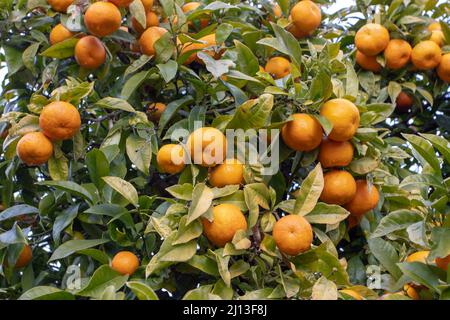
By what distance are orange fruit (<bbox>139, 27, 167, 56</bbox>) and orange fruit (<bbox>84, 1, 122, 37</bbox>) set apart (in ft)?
0.35

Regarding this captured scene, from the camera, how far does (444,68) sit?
2521 mm

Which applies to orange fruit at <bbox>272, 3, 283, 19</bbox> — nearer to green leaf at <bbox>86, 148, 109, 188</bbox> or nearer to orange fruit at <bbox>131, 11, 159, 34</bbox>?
orange fruit at <bbox>131, 11, 159, 34</bbox>

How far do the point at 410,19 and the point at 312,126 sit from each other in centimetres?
91

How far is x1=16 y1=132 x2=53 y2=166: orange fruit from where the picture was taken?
6.07 ft

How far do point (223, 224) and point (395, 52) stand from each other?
1.13m

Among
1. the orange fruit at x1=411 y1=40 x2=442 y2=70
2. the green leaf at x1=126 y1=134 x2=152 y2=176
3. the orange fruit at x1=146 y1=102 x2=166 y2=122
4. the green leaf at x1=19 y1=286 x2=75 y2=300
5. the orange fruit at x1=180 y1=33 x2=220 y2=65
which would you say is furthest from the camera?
the orange fruit at x1=411 y1=40 x2=442 y2=70

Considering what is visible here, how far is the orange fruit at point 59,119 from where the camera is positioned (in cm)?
185

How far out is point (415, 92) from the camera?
259 centimetres

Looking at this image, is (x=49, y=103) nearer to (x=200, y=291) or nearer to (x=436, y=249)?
(x=200, y=291)

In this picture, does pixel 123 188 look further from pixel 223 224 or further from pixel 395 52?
pixel 395 52

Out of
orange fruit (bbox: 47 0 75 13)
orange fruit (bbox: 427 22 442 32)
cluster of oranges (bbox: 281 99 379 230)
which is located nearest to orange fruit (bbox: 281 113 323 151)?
cluster of oranges (bbox: 281 99 379 230)

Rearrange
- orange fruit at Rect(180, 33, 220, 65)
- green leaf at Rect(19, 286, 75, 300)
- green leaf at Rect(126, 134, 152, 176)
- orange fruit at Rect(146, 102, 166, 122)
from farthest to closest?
orange fruit at Rect(146, 102, 166, 122), orange fruit at Rect(180, 33, 220, 65), green leaf at Rect(126, 134, 152, 176), green leaf at Rect(19, 286, 75, 300)

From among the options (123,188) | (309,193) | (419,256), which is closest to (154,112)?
(123,188)

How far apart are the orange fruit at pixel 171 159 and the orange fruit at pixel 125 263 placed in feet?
0.78
